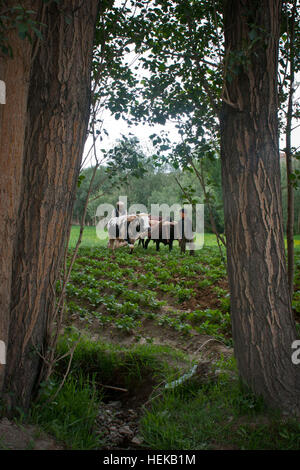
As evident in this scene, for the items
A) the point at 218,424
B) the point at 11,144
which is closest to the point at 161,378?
the point at 218,424

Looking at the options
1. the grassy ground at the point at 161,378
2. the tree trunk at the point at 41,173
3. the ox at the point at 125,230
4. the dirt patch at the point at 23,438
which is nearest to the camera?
the dirt patch at the point at 23,438

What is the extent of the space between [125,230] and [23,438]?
11566 millimetres

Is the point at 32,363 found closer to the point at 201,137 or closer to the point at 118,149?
the point at 118,149

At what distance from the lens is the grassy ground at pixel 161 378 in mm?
2652

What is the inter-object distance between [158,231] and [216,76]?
35.5 feet

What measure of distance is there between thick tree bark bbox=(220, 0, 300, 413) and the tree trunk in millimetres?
1296

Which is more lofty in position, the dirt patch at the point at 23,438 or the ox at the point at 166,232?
the ox at the point at 166,232

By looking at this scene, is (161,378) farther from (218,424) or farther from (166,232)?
(166,232)

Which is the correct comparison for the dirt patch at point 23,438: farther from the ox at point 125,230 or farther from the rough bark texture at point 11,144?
the ox at point 125,230

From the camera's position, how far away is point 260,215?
9.70 ft

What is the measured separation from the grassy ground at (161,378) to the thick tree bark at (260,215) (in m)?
0.34

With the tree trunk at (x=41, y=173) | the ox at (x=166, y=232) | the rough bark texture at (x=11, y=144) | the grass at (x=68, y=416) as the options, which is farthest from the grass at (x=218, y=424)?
the ox at (x=166, y=232)

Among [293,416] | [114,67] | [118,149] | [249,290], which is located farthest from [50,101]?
[293,416]

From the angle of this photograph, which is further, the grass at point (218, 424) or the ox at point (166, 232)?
the ox at point (166, 232)
